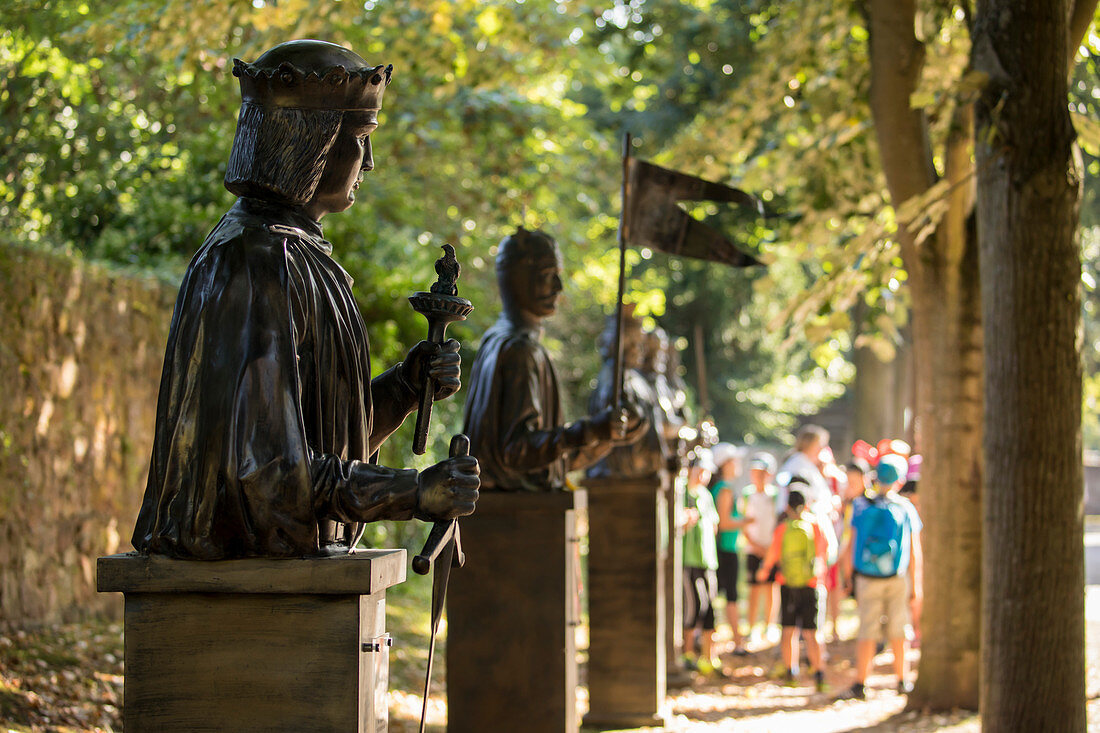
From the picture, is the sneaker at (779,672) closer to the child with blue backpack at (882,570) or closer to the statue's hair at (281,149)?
the child with blue backpack at (882,570)

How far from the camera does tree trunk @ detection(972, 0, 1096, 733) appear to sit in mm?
5637

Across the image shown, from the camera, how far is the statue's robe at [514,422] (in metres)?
5.54

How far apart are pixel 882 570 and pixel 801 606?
868 millimetres

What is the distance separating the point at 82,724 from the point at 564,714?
116 inches

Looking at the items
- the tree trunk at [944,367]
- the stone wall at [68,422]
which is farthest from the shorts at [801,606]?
the stone wall at [68,422]

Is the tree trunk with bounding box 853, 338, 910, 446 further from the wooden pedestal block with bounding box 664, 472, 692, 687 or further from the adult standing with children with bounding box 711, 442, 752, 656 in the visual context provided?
the wooden pedestal block with bounding box 664, 472, 692, 687

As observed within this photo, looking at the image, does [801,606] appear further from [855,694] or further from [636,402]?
[636,402]

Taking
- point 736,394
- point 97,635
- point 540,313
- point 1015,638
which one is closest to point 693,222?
point 540,313

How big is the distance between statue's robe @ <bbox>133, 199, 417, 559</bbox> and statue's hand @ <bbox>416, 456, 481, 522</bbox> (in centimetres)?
3

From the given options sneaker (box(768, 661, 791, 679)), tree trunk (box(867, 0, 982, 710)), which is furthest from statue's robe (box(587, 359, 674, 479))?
sneaker (box(768, 661, 791, 679))

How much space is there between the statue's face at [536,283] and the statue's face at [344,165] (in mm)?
2784

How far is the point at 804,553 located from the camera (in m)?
9.97

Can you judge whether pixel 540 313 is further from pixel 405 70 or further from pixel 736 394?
pixel 736 394

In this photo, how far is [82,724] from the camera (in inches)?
262
